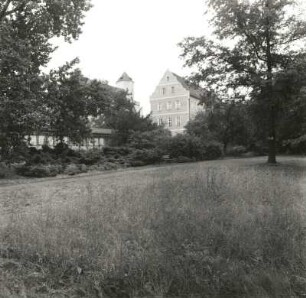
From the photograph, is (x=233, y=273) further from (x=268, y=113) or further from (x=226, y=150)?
(x=226, y=150)

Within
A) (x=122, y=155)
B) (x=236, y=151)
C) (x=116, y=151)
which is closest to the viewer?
(x=116, y=151)

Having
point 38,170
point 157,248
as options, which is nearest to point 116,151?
point 38,170

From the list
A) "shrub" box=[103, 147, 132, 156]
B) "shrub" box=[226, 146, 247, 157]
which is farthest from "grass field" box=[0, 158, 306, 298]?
"shrub" box=[226, 146, 247, 157]

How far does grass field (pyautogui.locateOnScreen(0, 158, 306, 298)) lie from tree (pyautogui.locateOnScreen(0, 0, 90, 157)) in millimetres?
12755

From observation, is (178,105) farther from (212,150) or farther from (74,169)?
(74,169)

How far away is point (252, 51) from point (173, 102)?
44990 mm

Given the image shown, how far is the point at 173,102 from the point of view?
72.4 meters

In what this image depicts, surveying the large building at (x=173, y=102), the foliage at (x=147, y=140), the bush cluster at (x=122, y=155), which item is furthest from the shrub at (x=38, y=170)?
the large building at (x=173, y=102)

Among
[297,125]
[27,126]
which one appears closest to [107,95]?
[27,126]

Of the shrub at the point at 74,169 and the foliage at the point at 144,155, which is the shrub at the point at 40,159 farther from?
the foliage at the point at 144,155

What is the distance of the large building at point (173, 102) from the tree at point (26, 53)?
43.1m

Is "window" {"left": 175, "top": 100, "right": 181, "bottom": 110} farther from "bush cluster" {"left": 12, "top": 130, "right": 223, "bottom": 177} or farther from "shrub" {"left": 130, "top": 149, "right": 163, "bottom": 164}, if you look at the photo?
"shrub" {"left": 130, "top": 149, "right": 163, "bottom": 164}

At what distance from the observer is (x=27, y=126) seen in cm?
2275

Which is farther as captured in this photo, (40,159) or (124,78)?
(124,78)
